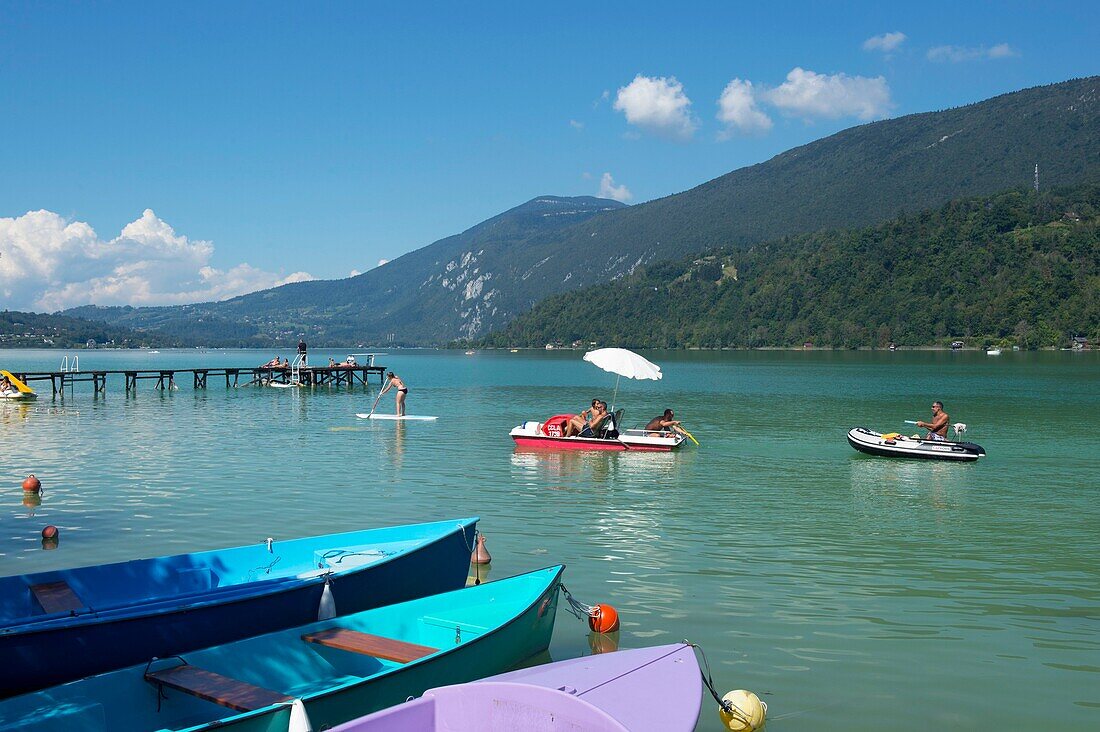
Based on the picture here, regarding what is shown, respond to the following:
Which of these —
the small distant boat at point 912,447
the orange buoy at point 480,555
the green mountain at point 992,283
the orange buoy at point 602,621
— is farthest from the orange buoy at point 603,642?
the green mountain at point 992,283

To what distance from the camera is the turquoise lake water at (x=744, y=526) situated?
10.5m

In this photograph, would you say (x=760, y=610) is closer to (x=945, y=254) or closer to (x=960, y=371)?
(x=960, y=371)

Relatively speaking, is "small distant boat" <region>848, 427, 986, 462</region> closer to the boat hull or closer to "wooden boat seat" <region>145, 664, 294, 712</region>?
the boat hull

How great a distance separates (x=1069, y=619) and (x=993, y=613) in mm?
961

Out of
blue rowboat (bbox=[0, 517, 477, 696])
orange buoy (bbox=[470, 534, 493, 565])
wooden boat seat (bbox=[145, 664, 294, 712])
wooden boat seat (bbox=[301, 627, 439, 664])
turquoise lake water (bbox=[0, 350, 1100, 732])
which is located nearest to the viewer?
wooden boat seat (bbox=[145, 664, 294, 712])

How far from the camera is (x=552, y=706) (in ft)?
22.4

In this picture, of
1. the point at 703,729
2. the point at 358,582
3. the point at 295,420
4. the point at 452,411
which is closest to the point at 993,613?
the point at 703,729

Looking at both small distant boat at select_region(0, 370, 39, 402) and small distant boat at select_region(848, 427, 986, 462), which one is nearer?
small distant boat at select_region(848, 427, 986, 462)

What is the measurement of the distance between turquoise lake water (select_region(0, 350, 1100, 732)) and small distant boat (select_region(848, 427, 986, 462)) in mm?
399

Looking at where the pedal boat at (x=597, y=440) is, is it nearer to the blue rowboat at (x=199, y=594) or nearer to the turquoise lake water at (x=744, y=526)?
the turquoise lake water at (x=744, y=526)

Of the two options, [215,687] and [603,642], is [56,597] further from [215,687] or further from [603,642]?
[603,642]

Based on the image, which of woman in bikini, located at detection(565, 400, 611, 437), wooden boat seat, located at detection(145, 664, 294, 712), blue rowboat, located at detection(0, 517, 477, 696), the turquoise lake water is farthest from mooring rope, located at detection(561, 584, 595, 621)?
woman in bikini, located at detection(565, 400, 611, 437)

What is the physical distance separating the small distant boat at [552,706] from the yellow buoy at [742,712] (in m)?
1.71

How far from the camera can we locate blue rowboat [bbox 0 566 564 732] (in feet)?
23.2
